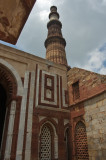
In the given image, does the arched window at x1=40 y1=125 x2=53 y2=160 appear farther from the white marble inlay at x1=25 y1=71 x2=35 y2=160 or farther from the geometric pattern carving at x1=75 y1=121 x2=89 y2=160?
the geometric pattern carving at x1=75 y1=121 x2=89 y2=160

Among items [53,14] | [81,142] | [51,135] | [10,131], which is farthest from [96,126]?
[53,14]

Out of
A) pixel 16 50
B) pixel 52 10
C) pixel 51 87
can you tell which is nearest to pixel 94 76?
pixel 51 87

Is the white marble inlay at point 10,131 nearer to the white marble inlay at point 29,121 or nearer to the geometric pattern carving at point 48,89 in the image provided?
the white marble inlay at point 29,121

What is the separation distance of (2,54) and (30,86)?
229 cm

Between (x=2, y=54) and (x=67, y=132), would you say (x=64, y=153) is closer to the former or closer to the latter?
(x=67, y=132)

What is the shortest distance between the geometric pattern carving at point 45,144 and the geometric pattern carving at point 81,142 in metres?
1.39

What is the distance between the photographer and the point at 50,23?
1859 centimetres

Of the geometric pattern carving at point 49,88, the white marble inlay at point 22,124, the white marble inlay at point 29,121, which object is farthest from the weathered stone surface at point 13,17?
the geometric pattern carving at point 49,88

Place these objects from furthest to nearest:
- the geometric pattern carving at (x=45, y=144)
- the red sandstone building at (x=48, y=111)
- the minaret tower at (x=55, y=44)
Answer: the minaret tower at (x=55, y=44) → the geometric pattern carving at (x=45, y=144) → the red sandstone building at (x=48, y=111)

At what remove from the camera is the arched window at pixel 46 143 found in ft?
21.4

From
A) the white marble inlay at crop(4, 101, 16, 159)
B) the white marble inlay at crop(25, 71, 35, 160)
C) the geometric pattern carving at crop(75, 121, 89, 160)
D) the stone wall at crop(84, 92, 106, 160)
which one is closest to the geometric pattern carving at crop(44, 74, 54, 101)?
the white marble inlay at crop(25, 71, 35, 160)

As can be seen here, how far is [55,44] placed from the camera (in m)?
15.8

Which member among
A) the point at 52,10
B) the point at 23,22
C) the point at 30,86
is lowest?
the point at 23,22

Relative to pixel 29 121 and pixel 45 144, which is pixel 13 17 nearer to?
pixel 29 121
